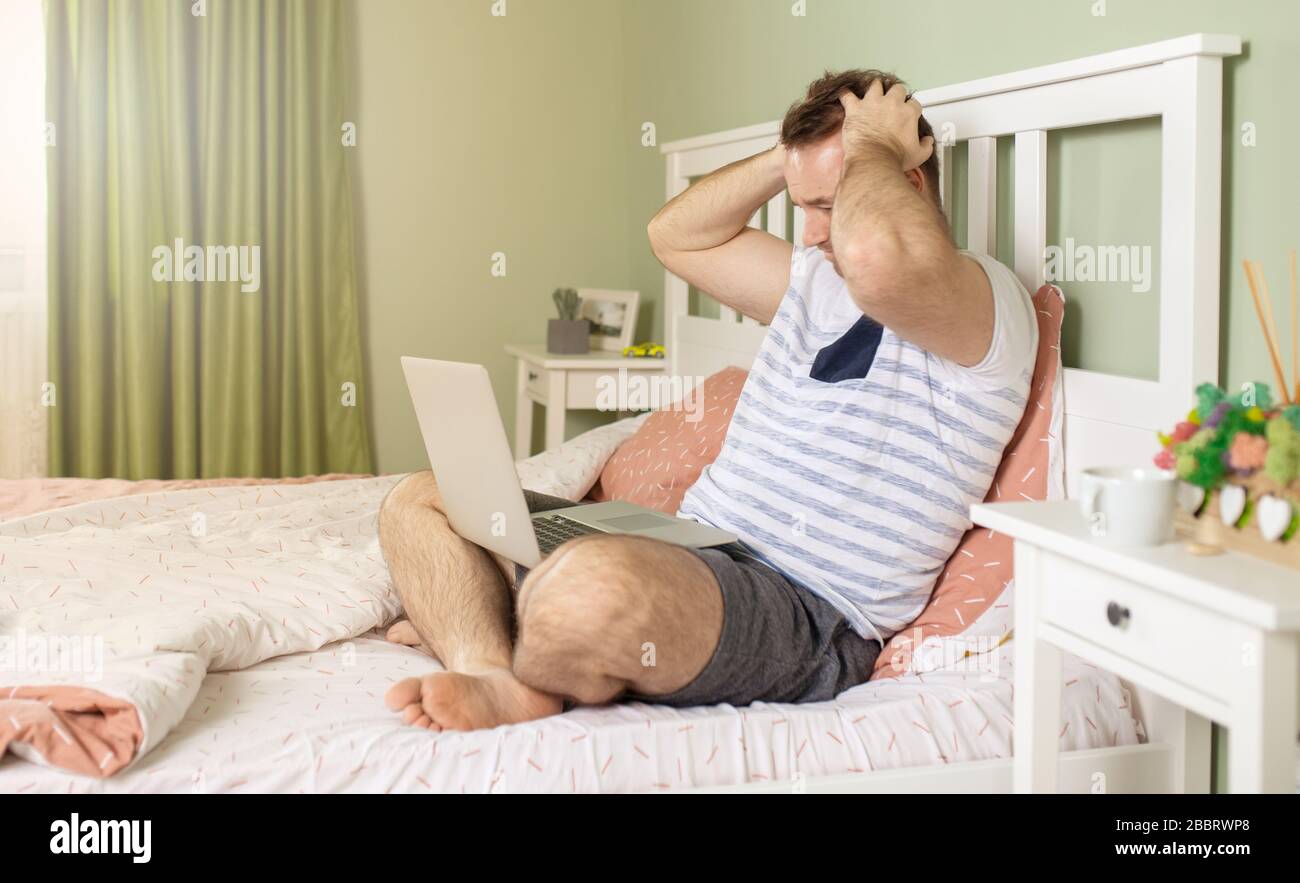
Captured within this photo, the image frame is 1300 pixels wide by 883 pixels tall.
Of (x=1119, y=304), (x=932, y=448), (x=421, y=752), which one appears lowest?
(x=421, y=752)

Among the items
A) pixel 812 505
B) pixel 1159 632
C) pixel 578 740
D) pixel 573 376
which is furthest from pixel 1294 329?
pixel 573 376

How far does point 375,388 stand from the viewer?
3426mm

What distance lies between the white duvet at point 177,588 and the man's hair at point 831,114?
0.79m

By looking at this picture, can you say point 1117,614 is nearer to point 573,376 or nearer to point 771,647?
point 771,647

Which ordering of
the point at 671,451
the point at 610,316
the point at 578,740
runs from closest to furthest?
the point at 578,740
the point at 671,451
the point at 610,316

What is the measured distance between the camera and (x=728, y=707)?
51.6 inches

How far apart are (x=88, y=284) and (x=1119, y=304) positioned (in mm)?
2466

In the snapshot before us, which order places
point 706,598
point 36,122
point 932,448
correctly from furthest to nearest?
point 36,122 < point 932,448 < point 706,598

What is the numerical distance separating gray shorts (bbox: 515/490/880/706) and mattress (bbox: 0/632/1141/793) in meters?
0.02

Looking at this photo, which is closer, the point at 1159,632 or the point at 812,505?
the point at 1159,632

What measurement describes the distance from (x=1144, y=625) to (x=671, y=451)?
1.12m

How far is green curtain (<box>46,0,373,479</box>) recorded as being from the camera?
3.00 metres
